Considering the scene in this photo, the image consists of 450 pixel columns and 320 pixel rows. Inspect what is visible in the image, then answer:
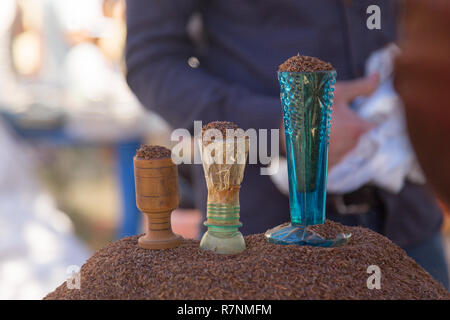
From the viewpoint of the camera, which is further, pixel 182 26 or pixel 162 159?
pixel 182 26

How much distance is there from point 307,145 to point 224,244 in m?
0.15

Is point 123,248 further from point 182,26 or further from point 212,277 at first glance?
point 182,26

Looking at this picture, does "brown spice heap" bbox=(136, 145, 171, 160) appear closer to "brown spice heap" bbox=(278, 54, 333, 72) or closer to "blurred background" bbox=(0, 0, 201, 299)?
"brown spice heap" bbox=(278, 54, 333, 72)

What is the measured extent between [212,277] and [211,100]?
0.42m

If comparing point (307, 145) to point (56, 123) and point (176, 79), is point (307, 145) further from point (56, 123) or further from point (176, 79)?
point (56, 123)

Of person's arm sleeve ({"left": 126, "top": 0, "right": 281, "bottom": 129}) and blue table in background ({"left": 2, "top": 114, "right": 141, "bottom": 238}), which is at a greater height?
person's arm sleeve ({"left": 126, "top": 0, "right": 281, "bottom": 129})

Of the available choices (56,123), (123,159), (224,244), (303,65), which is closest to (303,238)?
(224,244)

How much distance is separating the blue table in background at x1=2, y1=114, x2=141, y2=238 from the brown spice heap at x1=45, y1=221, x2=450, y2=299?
63.3 inches

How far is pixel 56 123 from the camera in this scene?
2.25m

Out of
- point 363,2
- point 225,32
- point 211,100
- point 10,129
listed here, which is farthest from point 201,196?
point 10,129

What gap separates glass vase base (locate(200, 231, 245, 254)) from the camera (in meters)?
0.61

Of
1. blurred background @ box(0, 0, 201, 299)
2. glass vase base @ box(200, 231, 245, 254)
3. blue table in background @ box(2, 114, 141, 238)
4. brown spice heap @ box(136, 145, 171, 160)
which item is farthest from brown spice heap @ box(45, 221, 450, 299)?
blue table in background @ box(2, 114, 141, 238)

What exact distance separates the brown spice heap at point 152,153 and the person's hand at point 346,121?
0.87 feet

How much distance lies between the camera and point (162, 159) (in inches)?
23.2
